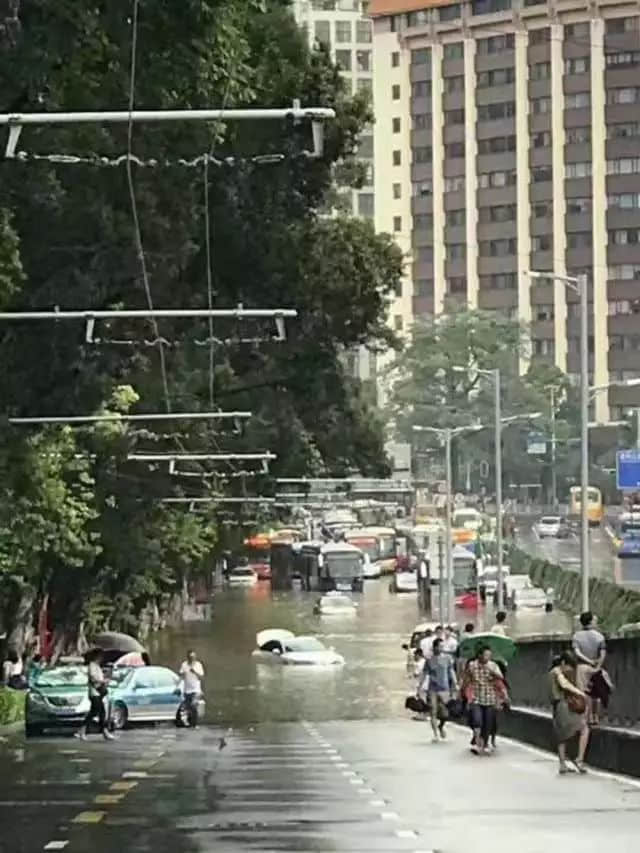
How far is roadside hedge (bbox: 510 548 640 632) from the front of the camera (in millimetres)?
60453

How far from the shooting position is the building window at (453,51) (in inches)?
6230

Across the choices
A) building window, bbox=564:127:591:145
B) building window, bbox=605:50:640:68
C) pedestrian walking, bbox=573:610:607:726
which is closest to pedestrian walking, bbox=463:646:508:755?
pedestrian walking, bbox=573:610:607:726

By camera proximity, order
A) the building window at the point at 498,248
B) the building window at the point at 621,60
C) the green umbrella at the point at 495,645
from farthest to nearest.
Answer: the building window at the point at 498,248 < the building window at the point at 621,60 < the green umbrella at the point at 495,645

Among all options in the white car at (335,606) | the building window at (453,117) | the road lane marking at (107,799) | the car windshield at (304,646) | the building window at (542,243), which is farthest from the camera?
the building window at (453,117)

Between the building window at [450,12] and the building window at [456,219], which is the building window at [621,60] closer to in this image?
the building window at [450,12]

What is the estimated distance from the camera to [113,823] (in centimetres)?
1823

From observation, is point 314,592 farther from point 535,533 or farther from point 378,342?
point 378,342

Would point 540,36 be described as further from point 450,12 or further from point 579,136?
point 450,12

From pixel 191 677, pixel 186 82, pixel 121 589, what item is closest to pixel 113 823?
pixel 186 82

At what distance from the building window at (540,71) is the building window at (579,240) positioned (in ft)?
36.1

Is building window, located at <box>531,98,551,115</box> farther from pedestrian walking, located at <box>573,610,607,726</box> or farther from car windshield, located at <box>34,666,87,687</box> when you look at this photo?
pedestrian walking, located at <box>573,610,607,726</box>

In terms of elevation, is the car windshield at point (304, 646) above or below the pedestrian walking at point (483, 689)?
below

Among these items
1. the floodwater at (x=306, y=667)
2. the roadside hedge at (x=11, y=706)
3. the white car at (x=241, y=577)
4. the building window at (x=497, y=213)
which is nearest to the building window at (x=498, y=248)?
the building window at (x=497, y=213)

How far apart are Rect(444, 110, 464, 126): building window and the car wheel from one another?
387 feet
